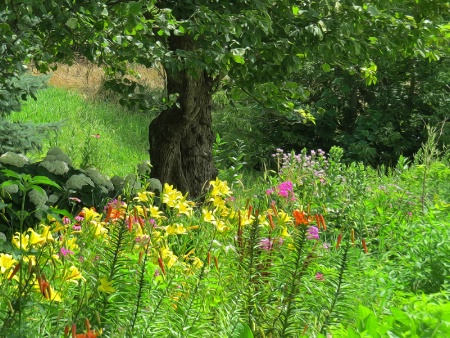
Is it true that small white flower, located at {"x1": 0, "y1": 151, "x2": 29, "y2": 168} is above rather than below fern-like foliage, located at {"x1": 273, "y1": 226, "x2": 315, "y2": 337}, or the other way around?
below

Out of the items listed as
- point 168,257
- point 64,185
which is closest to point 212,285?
point 168,257

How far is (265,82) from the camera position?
586 cm

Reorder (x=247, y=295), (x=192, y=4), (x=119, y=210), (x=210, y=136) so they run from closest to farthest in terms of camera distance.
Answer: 1. (x=247, y=295)
2. (x=119, y=210)
3. (x=192, y=4)
4. (x=210, y=136)

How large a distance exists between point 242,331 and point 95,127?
36.6 feet

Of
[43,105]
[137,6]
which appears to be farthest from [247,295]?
[43,105]

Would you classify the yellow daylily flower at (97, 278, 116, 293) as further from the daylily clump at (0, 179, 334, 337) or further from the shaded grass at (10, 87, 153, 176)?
the shaded grass at (10, 87, 153, 176)

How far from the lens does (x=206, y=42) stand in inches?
207

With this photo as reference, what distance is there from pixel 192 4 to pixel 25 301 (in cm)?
379

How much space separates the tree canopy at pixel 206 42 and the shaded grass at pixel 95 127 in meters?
2.97

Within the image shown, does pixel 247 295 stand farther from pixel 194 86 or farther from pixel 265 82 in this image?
pixel 194 86

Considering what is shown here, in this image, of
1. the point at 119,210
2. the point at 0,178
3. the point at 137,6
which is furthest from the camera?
the point at 0,178

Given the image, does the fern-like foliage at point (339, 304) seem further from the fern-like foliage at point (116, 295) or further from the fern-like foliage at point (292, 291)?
the fern-like foliage at point (116, 295)

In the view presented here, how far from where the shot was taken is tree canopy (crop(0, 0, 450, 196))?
469 cm

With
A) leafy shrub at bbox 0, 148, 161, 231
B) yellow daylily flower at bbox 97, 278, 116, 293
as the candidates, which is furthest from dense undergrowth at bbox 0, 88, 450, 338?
leafy shrub at bbox 0, 148, 161, 231
